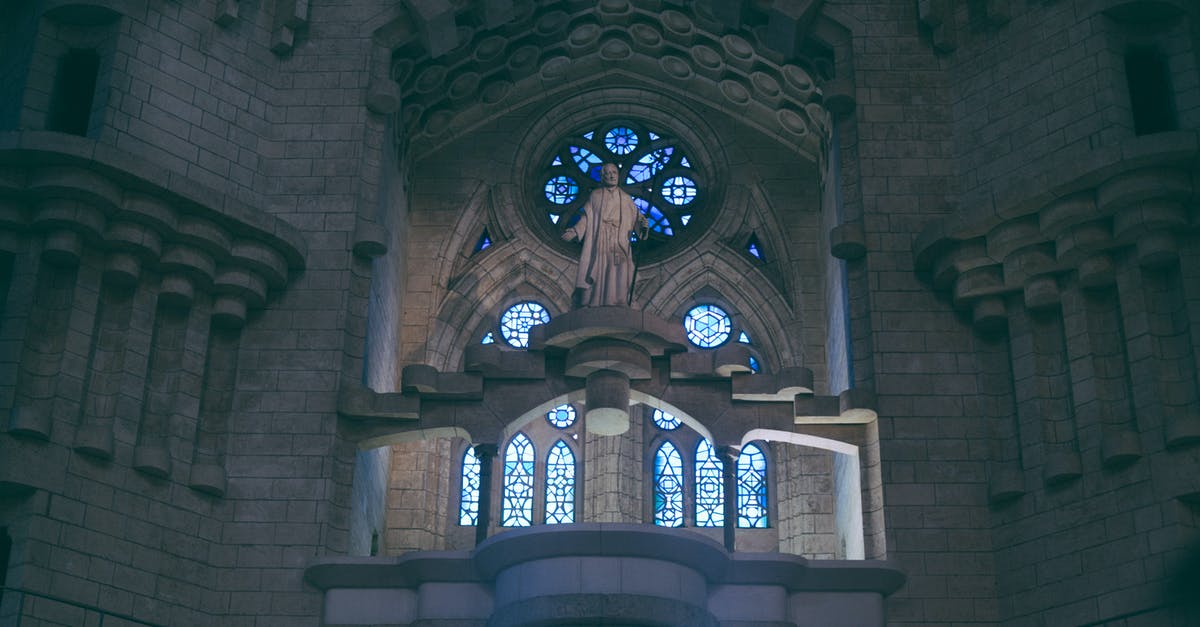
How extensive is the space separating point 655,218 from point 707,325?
1.81 m

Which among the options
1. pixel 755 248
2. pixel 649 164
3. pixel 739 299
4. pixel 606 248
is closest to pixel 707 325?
pixel 739 299

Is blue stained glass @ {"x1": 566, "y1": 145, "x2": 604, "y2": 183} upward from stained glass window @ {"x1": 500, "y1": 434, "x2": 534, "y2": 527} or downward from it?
upward

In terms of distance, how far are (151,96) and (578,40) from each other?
648 centimetres

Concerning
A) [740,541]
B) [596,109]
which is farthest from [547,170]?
[740,541]

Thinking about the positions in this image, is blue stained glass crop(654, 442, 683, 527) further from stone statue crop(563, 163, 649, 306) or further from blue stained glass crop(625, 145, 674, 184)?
stone statue crop(563, 163, 649, 306)

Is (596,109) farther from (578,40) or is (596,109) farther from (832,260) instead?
(832,260)

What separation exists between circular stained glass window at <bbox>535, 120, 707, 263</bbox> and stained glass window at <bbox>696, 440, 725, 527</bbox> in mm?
3042

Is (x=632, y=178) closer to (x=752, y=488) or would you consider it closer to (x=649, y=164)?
(x=649, y=164)

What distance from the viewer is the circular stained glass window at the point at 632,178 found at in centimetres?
2427

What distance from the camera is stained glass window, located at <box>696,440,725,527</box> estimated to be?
2239cm

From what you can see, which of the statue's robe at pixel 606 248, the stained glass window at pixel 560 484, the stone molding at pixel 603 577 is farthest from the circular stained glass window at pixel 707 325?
the stone molding at pixel 603 577

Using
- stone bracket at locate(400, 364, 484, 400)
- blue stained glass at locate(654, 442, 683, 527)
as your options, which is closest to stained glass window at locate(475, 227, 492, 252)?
blue stained glass at locate(654, 442, 683, 527)

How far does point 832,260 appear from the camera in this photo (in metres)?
22.3

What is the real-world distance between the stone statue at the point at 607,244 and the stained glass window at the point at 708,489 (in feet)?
13.0
